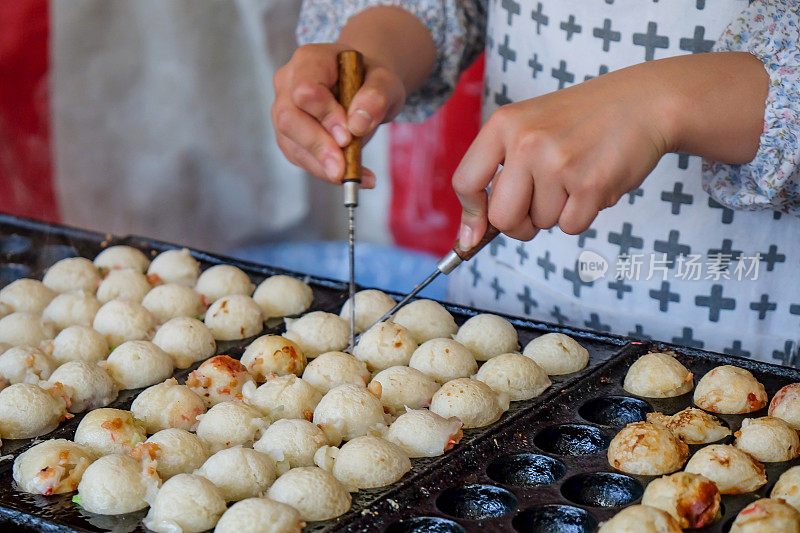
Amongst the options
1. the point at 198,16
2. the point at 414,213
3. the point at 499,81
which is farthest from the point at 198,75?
the point at 499,81

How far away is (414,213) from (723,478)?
2.91 metres

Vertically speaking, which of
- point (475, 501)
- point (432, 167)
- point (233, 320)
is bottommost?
point (475, 501)

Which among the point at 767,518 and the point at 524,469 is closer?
the point at 767,518

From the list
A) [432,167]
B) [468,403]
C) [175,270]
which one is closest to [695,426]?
[468,403]

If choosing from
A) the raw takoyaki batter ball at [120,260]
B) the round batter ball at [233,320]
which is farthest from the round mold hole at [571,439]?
the raw takoyaki batter ball at [120,260]

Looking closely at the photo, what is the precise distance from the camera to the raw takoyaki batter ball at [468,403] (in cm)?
163

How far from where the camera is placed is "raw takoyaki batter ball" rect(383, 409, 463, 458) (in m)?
1.56

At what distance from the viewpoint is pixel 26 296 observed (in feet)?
7.23

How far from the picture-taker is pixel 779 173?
1.69m

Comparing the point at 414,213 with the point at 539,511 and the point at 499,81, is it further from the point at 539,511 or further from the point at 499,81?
the point at 539,511

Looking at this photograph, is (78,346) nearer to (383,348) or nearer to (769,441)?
(383,348)

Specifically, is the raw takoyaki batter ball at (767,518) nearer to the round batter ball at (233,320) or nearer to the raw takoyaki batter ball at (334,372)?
the raw takoyaki batter ball at (334,372)

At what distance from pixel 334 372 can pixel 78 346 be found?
576 mm

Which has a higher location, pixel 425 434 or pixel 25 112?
pixel 25 112
